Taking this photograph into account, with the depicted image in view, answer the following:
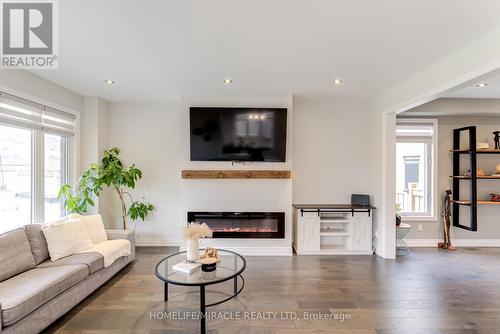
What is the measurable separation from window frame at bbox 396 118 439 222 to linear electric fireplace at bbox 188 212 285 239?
2.49m

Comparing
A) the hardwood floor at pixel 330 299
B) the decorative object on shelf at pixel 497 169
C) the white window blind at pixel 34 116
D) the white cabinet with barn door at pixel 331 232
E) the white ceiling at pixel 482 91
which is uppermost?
the white ceiling at pixel 482 91

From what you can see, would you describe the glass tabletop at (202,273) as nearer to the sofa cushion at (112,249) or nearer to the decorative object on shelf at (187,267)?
the decorative object on shelf at (187,267)

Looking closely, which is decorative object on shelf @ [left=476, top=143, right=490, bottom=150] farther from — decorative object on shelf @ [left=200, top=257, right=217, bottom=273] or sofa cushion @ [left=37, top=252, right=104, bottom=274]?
sofa cushion @ [left=37, top=252, right=104, bottom=274]

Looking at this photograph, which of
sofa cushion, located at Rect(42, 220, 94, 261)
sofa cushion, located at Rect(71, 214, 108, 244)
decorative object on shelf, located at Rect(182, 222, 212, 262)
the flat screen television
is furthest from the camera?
the flat screen television

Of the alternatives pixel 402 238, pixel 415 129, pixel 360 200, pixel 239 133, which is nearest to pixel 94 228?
pixel 239 133

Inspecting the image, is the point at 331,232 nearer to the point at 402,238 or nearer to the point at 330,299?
the point at 402,238

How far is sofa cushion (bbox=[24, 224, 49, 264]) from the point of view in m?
2.63

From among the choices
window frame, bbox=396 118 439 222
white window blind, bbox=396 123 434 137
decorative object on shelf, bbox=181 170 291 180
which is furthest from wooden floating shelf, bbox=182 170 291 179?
window frame, bbox=396 118 439 222

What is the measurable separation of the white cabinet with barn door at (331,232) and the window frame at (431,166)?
1090 millimetres

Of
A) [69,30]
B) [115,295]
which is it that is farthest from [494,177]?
[69,30]

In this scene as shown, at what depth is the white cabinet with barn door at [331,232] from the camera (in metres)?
4.11

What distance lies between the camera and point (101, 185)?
405cm

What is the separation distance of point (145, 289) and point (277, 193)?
7.76ft

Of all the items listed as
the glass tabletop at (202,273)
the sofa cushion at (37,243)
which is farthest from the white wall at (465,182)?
the sofa cushion at (37,243)
